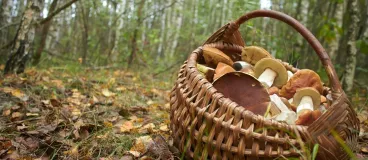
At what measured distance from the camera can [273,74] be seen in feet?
6.57

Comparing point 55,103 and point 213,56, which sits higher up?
point 213,56

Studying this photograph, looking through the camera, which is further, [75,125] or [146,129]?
[146,129]

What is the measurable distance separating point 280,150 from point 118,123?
141cm

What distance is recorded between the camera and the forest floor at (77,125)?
183 cm

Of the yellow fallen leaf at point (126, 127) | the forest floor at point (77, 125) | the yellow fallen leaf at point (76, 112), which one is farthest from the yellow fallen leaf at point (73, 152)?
the yellow fallen leaf at point (76, 112)

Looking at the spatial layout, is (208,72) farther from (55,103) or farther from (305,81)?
(55,103)

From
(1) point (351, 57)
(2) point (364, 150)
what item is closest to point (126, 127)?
(2) point (364, 150)

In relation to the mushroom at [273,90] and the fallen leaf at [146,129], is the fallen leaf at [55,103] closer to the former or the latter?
the fallen leaf at [146,129]

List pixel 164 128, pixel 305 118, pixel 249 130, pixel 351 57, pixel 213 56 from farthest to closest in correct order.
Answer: pixel 351 57, pixel 164 128, pixel 213 56, pixel 305 118, pixel 249 130

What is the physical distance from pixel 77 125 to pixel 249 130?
4.07 feet

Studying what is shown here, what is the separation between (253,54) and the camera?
2.13 meters

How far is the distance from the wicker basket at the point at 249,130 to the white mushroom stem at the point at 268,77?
0.41 m

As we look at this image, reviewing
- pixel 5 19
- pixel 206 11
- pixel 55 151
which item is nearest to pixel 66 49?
pixel 5 19

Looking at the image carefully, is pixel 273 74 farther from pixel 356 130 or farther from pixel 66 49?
pixel 66 49
